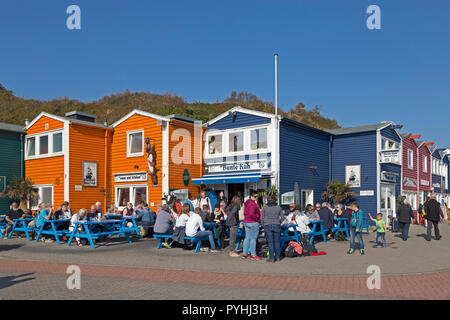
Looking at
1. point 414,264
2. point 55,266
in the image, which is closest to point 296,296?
point 414,264

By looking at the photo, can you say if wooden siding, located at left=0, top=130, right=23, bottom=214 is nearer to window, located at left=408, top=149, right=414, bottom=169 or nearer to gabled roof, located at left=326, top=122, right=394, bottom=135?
gabled roof, located at left=326, top=122, right=394, bottom=135

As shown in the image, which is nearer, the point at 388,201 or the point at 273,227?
the point at 273,227

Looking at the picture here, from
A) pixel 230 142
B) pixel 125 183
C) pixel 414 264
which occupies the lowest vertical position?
pixel 414 264

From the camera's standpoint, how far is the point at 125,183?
67.7 feet

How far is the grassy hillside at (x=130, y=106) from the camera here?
53.6 metres

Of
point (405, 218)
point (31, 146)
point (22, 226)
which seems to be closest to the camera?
point (405, 218)

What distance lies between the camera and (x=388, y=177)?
2238 centimetres

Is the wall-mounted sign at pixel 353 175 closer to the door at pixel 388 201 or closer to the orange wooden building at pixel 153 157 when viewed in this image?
the door at pixel 388 201

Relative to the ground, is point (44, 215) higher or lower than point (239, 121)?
lower

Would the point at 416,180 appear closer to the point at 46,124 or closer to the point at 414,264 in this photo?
the point at 414,264

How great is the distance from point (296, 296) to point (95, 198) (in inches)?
642

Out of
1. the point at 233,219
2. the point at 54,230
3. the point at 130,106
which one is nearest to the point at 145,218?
the point at 54,230

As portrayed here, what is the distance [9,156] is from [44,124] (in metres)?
2.56

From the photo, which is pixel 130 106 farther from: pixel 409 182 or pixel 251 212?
pixel 251 212
